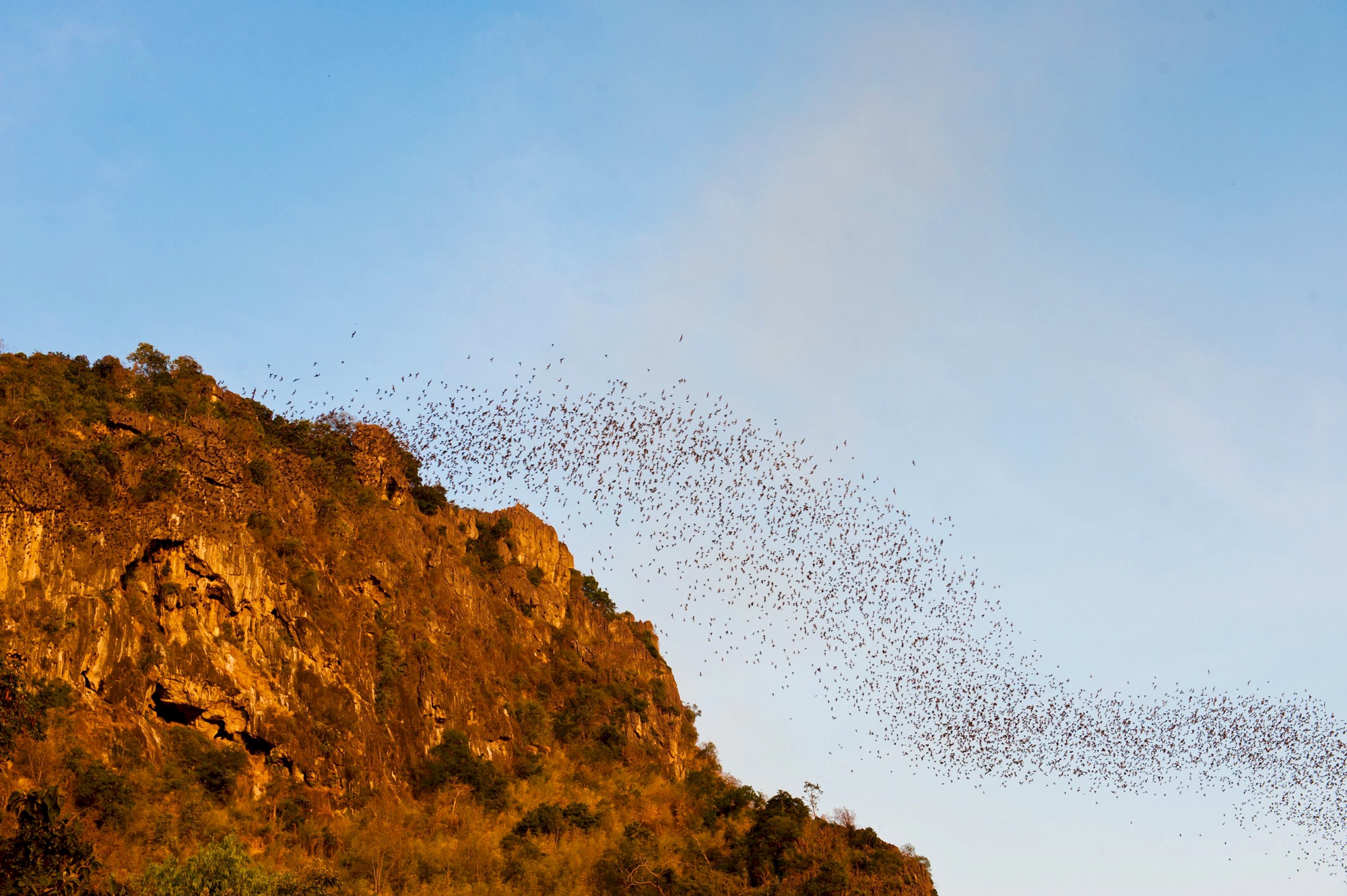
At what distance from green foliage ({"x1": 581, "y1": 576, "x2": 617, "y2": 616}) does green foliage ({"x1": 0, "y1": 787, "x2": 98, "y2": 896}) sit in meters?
59.8

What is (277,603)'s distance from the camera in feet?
185

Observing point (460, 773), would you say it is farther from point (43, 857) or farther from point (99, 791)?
point (43, 857)

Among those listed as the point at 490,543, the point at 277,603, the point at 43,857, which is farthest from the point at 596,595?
the point at 43,857

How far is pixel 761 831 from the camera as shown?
204 feet

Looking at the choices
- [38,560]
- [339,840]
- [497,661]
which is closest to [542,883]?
[339,840]

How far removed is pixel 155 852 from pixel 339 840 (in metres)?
8.92

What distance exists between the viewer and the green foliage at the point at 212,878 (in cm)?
3659

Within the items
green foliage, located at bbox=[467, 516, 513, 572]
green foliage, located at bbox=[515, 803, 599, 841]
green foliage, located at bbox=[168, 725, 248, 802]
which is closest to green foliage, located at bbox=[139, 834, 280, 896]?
green foliage, located at bbox=[168, 725, 248, 802]

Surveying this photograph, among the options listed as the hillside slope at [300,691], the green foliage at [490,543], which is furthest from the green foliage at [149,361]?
the green foliage at [490,543]

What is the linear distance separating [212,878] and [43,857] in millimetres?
7662

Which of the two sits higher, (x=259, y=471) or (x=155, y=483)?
(x=259, y=471)

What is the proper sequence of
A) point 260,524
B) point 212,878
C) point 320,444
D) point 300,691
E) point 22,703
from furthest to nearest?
point 320,444 → point 260,524 → point 300,691 → point 22,703 → point 212,878

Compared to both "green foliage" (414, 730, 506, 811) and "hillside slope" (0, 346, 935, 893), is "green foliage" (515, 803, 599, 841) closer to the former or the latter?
"hillside slope" (0, 346, 935, 893)

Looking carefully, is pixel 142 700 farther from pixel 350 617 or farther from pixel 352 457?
pixel 352 457
